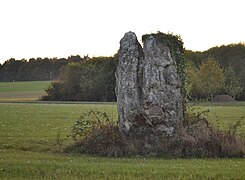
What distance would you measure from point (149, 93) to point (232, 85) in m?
72.1

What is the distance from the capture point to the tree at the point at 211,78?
279 feet

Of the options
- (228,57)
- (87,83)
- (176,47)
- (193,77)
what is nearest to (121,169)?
(176,47)

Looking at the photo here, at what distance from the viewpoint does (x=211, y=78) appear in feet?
279

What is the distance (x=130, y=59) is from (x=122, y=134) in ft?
12.0

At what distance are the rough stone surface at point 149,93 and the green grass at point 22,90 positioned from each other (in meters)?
95.0

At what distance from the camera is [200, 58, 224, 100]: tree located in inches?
3351

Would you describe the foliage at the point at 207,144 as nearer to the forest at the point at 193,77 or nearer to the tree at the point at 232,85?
the forest at the point at 193,77

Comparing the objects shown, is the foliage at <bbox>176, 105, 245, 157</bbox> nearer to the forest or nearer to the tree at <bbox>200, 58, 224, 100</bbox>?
the forest

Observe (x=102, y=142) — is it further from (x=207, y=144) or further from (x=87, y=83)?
(x=87, y=83)

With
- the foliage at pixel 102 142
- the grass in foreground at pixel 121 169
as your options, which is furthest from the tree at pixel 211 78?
the grass in foreground at pixel 121 169

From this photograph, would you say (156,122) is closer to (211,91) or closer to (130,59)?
(130,59)

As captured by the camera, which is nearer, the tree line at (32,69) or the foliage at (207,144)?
the foliage at (207,144)

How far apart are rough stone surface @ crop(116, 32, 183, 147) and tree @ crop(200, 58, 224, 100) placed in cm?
6613

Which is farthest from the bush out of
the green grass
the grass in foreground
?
the green grass
